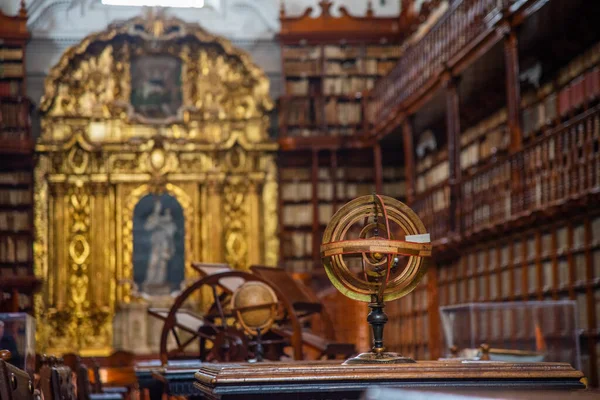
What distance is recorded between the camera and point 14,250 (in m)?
18.6

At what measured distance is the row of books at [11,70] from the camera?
62.9 feet

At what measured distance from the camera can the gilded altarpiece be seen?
18.8 meters

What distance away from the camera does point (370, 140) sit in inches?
752

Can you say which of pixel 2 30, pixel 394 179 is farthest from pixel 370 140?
pixel 2 30

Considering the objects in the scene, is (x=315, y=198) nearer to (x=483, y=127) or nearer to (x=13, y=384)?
(x=483, y=127)

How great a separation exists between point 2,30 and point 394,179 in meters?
7.61

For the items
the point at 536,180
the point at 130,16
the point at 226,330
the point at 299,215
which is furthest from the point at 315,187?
the point at 226,330

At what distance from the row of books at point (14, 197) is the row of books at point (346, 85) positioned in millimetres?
5676

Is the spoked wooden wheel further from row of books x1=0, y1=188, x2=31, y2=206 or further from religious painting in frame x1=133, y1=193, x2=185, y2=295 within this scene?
row of books x1=0, y1=188, x2=31, y2=206

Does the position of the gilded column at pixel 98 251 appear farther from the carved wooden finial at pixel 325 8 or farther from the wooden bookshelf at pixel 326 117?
the carved wooden finial at pixel 325 8

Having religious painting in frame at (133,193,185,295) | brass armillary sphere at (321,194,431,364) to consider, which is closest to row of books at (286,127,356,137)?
religious painting in frame at (133,193,185,295)

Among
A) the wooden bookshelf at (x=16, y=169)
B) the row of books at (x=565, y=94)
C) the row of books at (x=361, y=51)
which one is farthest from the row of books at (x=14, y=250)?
the row of books at (x=565, y=94)

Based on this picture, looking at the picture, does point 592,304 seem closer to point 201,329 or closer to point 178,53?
point 201,329

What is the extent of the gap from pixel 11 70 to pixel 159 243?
410 centimetres
